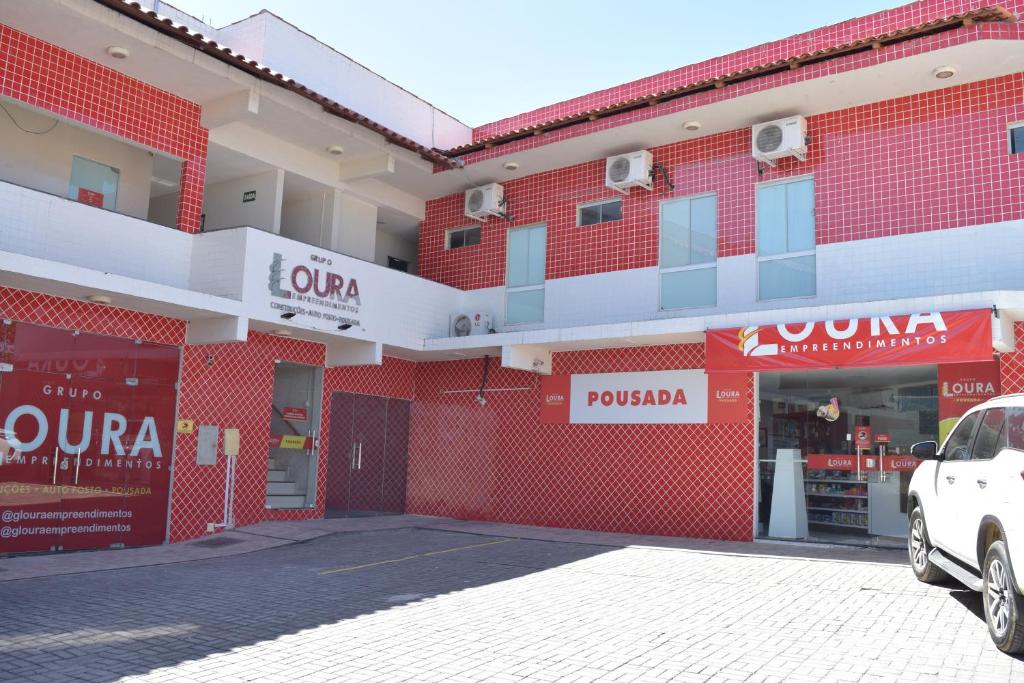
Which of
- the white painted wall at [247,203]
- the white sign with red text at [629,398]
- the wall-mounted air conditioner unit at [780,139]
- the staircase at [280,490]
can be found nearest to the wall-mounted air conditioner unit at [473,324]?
the white sign with red text at [629,398]

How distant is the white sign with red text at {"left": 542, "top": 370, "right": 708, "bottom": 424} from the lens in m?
12.2

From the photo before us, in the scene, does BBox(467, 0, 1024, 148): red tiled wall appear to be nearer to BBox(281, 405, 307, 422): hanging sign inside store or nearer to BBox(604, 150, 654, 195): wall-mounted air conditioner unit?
BBox(604, 150, 654, 195): wall-mounted air conditioner unit

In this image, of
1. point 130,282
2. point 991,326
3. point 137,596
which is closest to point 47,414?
point 130,282

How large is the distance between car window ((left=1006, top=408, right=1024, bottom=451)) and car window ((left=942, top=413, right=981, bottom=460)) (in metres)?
0.77

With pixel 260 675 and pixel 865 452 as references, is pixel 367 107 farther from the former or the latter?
pixel 260 675

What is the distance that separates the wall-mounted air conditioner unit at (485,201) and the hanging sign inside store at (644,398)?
3.24 m

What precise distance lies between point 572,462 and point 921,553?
6.20 metres

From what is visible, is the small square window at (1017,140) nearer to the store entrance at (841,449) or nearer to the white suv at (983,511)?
the store entrance at (841,449)

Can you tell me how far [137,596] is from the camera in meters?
7.39

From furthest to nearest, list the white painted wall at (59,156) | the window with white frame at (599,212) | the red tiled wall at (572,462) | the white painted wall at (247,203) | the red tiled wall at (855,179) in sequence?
the window with white frame at (599,212) → the white painted wall at (247,203) → the red tiled wall at (572,462) → the white painted wall at (59,156) → the red tiled wall at (855,179)

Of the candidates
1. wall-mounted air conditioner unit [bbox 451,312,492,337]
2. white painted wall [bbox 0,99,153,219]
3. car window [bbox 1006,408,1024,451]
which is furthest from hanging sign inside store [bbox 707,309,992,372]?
white painted wall [bbox 0,99,153,219]

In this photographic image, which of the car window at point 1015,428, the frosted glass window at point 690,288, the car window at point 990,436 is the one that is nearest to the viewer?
the car window at point 1015,428

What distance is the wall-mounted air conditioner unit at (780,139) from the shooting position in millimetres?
11438

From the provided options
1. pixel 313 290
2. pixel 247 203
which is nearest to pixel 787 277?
pixel 313 290
